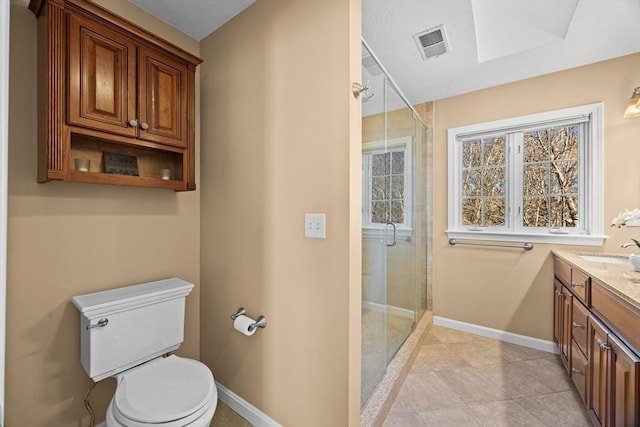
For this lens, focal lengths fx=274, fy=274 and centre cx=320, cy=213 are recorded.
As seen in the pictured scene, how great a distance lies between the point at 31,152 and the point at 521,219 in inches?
133

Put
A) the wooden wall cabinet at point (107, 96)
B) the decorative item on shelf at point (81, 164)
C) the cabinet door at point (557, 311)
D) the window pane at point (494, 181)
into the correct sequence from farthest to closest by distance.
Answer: the window pane at point (494, 181) < the cabinet door at point (557, 311) < the decorative item on shelf at point (81, 164) < the wooden wall cabinet at point (107, 96)

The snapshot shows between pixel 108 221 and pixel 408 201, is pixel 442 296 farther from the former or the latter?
pixel 108 221

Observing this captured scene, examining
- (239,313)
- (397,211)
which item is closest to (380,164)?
(397,211)

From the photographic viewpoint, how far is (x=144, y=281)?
1621 mm

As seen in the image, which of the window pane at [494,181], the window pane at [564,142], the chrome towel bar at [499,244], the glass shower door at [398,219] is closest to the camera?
the glass shower door at [398,219]

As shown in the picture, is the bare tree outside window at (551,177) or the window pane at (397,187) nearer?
the window pane at (397,187)

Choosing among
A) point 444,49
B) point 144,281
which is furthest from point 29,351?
point 444,49

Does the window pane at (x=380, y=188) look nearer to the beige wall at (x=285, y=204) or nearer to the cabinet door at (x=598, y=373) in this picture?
the beige wall at (x=285, y=204)

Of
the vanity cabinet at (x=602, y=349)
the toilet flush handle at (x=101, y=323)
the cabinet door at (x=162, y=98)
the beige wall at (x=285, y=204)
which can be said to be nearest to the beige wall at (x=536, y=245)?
the vanity cabinet at (x=602, y=349)

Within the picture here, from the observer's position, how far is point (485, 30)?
1856 mm

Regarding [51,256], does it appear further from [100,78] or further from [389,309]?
[389,309]

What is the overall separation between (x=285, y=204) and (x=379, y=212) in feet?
2.25

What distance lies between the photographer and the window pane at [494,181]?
8.36ft

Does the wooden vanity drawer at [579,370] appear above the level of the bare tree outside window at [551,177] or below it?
below
